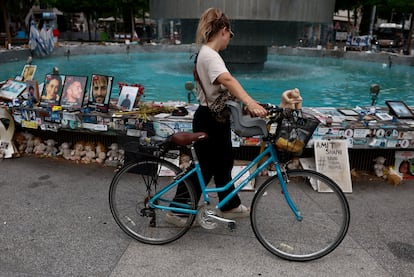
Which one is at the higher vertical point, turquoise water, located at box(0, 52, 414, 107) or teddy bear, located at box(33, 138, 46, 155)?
teddy bear, located at box(33, 138, 46, 155)

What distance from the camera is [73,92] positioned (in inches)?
237

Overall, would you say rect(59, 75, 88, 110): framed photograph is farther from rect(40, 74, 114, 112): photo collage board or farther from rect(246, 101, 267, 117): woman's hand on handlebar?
rect(246, 101, 267, 117): woman's hand on handlebar

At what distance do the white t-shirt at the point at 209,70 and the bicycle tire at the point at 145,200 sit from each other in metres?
0.73

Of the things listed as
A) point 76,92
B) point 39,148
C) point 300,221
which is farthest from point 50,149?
point 300,221

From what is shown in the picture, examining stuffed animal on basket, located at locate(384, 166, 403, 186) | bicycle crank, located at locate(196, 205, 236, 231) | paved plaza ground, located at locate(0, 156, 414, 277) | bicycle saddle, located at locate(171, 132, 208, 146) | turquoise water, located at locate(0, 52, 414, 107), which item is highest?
bicycle saddle, located at locate(171, 132, 208, 146)

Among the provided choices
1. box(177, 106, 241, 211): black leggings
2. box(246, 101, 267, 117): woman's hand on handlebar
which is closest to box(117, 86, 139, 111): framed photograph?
box(177, 106, 241, 211): black leggings

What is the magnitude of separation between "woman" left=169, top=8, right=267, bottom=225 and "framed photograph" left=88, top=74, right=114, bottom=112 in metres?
2.47

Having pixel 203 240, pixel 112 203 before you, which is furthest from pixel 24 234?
pixel 203 240

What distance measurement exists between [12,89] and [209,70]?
15.3 feet

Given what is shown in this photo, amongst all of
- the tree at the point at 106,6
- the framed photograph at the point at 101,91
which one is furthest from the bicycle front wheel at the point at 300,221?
the tree at the point at 106,6

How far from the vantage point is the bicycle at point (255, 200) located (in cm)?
342

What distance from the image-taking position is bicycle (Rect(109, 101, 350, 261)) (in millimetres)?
3422

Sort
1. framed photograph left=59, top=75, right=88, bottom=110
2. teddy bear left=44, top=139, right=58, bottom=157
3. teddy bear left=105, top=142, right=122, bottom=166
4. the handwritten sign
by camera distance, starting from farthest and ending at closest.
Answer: teddy bear left=44, top=139, right=58, bottom=157
framed photograph left=59, top=75, right=88, bottom=110
teddy bear left=105, top=142, right=122, bottom=166
the handwritten sign

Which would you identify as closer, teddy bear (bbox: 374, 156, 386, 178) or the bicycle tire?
the bicycle tire
